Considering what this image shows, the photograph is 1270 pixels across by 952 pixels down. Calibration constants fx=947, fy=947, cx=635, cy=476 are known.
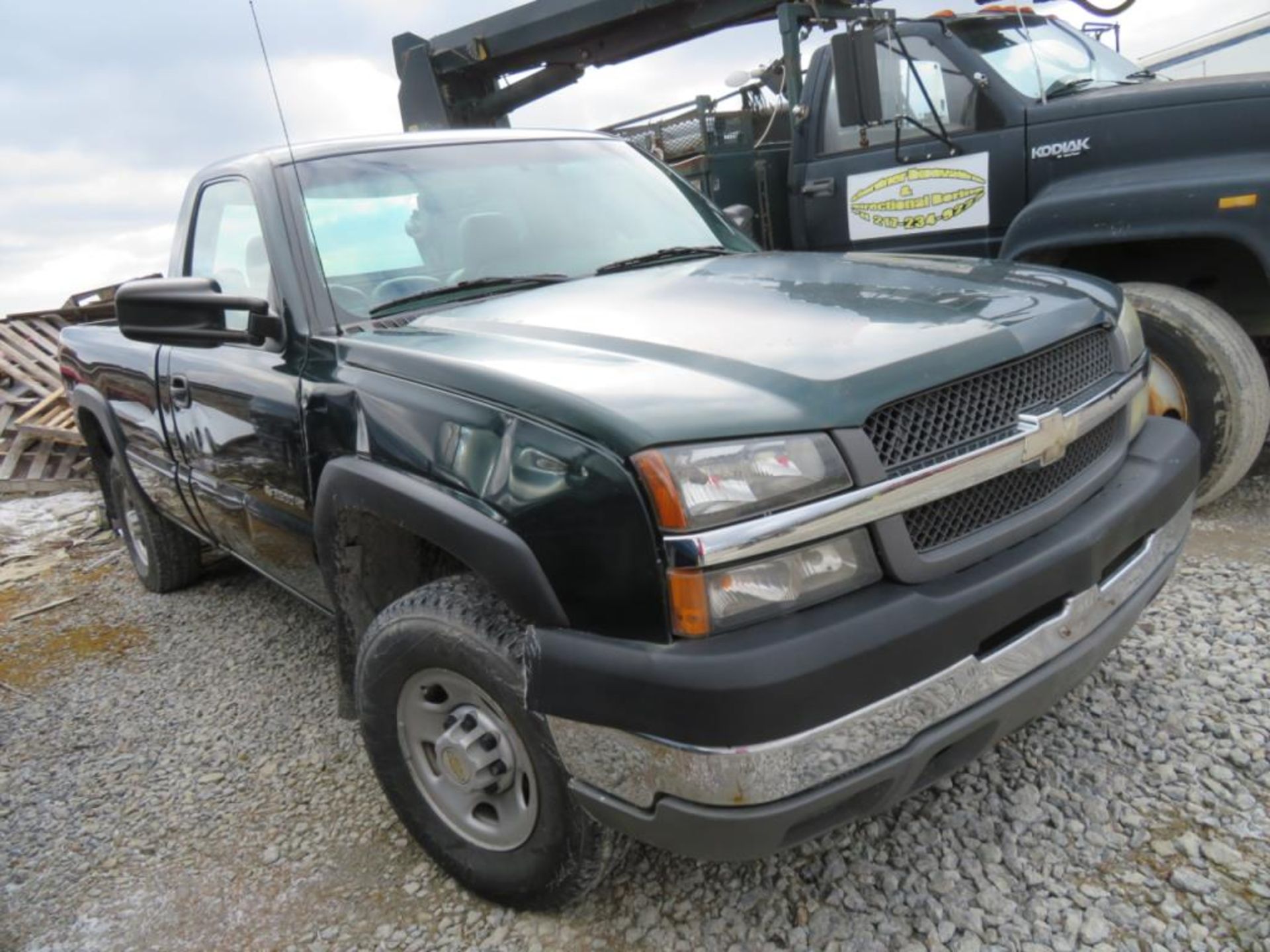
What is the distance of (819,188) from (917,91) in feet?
2.16

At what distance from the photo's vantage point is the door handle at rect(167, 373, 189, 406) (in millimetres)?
3170

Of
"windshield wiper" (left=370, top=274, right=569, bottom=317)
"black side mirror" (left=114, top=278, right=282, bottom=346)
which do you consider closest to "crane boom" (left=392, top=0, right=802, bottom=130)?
"windshield wiper" (left=370, top=274, right=569, bottom=317)

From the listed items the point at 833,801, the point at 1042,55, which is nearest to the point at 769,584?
the point at 833,801

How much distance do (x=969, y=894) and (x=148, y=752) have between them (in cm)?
260

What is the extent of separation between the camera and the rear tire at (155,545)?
444cm

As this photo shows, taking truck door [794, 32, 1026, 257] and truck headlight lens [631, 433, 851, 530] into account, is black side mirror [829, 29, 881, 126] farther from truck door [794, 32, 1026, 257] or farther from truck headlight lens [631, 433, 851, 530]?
truck headlight lens [631, 433, 851, 530]

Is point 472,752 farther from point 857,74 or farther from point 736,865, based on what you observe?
point 857,74

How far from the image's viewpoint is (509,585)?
69.4 inches

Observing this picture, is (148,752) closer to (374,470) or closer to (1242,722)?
(374,470)

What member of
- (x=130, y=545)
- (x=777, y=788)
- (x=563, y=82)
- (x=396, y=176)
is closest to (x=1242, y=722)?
(x=777, y=788)

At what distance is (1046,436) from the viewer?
1.92m

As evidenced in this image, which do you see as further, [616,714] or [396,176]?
[396,176]

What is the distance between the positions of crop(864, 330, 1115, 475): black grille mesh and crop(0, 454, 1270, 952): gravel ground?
1.00m

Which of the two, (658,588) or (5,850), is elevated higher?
(658,588)
